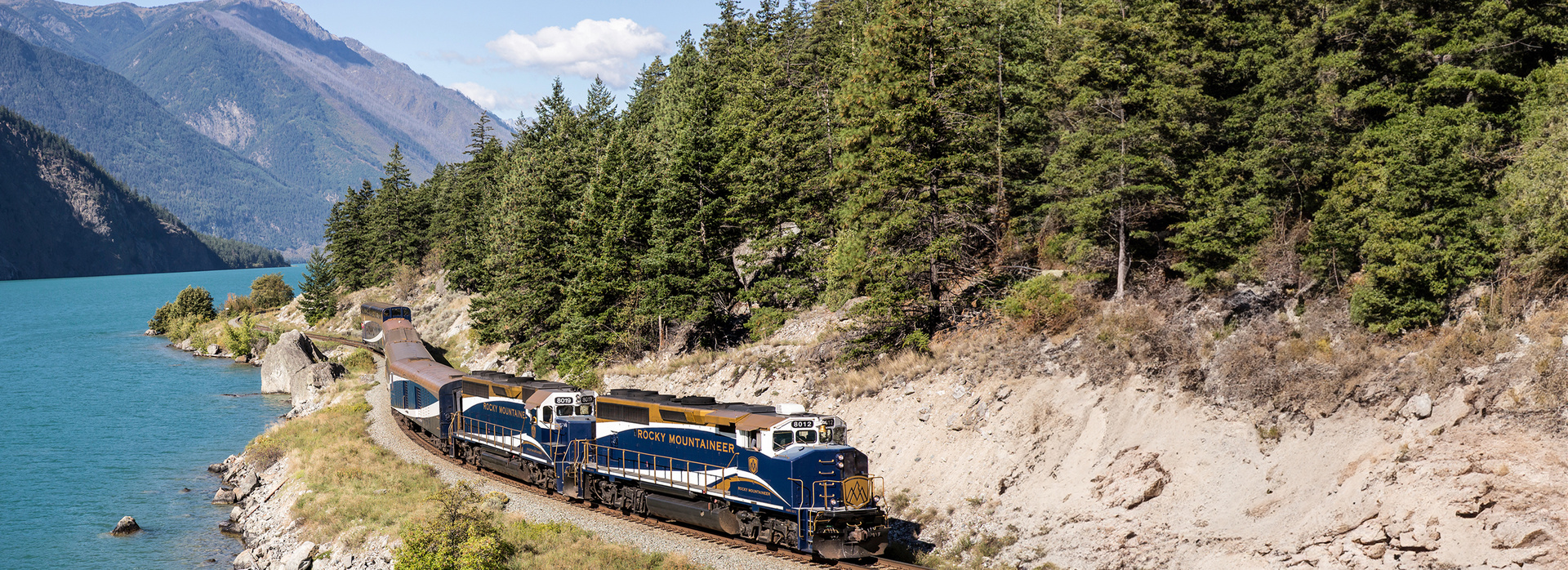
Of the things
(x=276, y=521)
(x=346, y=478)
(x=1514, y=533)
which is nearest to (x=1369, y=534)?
(x=1514, y=533)

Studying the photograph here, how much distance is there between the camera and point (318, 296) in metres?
103

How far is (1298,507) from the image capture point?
64.1 feet

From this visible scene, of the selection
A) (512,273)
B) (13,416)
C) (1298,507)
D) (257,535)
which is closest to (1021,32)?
(1298,507)

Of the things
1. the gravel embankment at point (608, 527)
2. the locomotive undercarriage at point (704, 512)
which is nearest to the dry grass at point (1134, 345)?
the locomotive undercarriage at point (704, 512)

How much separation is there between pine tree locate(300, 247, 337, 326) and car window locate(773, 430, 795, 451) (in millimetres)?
95726

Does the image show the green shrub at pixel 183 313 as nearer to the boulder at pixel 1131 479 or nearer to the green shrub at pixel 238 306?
the green shrub at pixel 238 306

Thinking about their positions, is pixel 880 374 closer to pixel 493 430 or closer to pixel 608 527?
pixel 608 527

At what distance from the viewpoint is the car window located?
22328 millimetres

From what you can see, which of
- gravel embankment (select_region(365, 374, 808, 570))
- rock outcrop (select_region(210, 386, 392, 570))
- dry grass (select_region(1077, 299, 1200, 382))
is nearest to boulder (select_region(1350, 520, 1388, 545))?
dry grass (select_region(1077, 299, 1200, 382))

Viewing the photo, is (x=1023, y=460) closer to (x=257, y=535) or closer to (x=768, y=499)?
(x=768, y=499)

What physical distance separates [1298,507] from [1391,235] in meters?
8.76

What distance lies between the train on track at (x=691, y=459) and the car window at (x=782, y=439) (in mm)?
22

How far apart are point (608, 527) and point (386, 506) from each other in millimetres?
9377

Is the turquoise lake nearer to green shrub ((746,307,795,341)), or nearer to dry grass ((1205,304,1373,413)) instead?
green shrub ((746,307,795,341))
